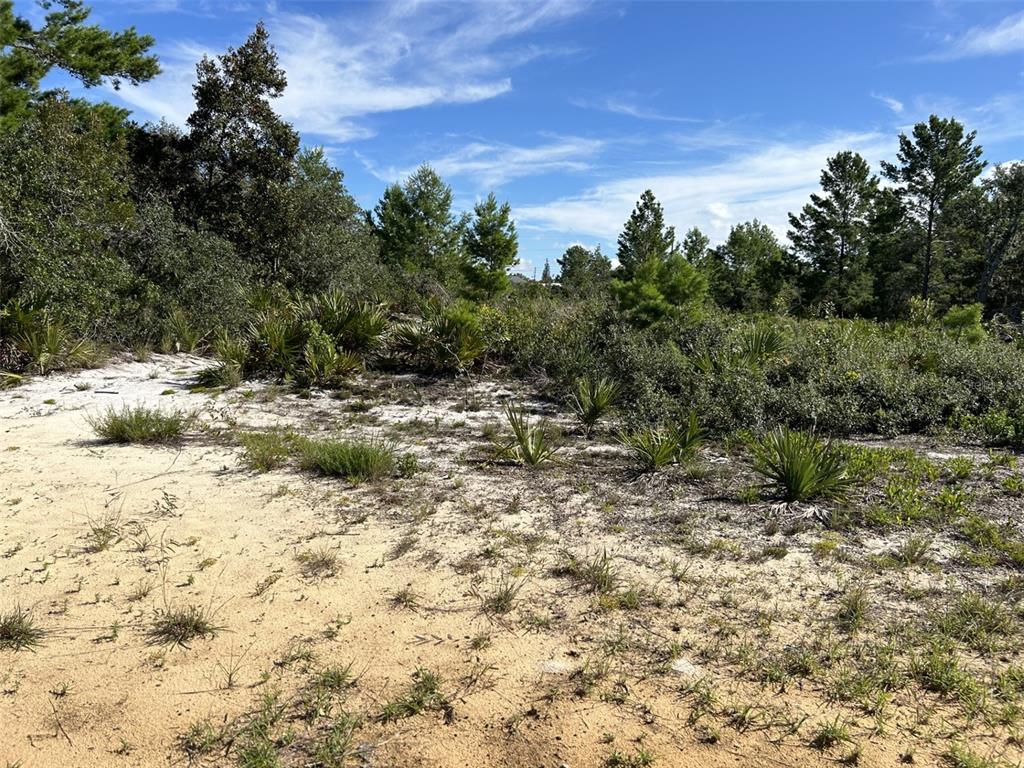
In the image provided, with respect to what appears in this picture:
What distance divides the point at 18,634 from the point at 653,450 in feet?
15.3

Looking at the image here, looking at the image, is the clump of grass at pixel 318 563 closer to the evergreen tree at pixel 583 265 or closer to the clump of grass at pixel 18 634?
the clump of grass at pixel 18 634

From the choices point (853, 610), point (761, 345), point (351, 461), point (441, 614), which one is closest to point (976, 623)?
point (853, 610)

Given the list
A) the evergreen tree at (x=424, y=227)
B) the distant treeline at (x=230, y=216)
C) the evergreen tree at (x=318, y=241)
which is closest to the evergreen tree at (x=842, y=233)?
the distant treeline at (x=230, y=216)

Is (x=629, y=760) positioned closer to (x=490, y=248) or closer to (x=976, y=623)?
(x=976, y=623)

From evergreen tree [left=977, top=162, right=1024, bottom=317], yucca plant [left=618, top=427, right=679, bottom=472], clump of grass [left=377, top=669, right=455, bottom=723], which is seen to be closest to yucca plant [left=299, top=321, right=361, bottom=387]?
yucca plant [left=618, top=427, right=679, bottom=472]

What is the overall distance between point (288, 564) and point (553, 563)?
1643 mm

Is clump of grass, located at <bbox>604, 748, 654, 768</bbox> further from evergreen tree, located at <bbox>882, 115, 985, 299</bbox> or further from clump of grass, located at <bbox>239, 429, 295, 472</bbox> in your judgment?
evergreen tree, located at <bbox>882, 115, 985, 299</bbox>

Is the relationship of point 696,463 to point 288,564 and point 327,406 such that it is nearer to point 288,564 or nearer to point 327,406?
point 288,564

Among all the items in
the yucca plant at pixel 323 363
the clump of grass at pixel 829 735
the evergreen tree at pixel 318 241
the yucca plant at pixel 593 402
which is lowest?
the clump of grass at pixel 829 735

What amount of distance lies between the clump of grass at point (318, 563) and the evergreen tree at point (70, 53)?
19.9 metres

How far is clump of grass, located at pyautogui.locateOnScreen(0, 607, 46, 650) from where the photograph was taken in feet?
9.90

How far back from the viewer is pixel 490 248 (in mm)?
31547

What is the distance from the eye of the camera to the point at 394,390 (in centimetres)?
961

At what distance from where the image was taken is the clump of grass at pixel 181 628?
3.11 metres
